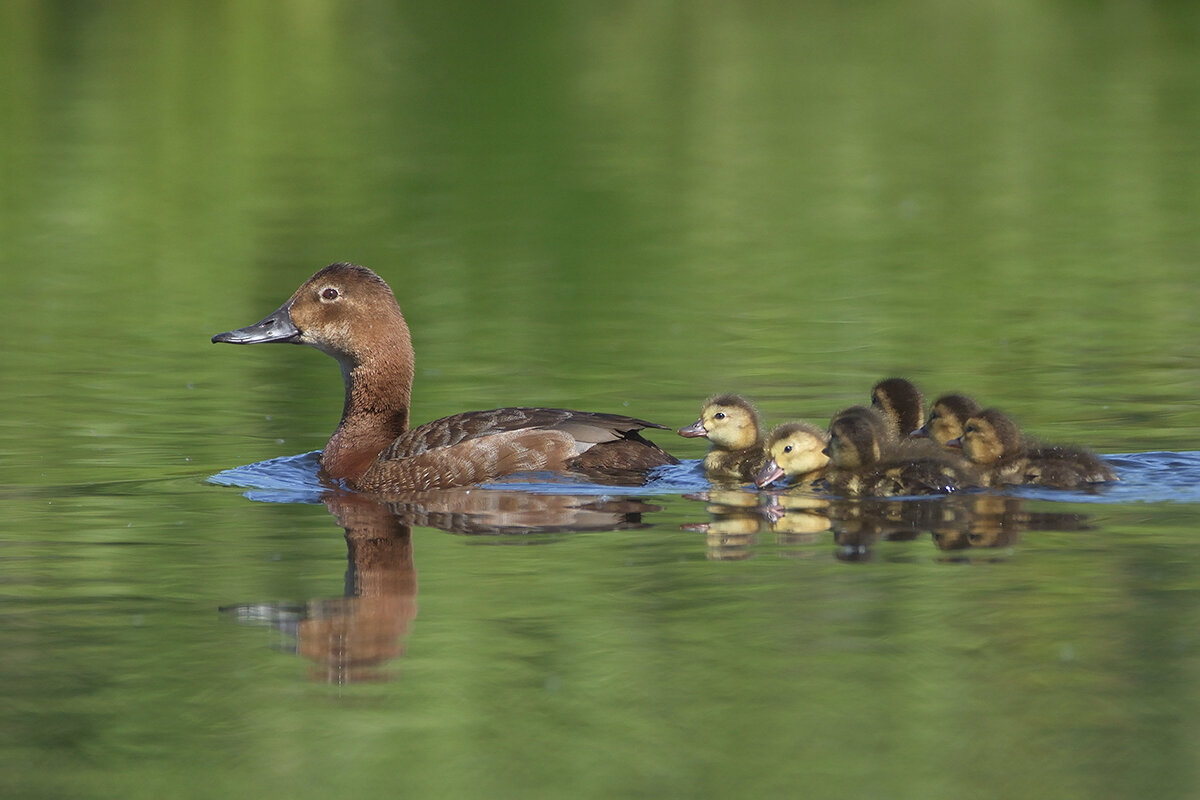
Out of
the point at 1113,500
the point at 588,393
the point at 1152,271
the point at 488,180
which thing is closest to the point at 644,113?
the point at 488,180

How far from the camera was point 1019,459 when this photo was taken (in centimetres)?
959

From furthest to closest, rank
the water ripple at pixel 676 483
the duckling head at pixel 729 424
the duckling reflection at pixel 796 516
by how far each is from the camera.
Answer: the duckling head at pixel 729 424, the water ripple at pixel 676 483, the duckling reflection at pixel 796 516

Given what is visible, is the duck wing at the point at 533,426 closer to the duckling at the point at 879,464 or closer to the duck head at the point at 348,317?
the duckling at the point at 879,464

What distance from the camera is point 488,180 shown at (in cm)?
2441

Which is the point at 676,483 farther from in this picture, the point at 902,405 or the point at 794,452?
the point at 902,405

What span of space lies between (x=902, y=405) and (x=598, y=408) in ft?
6.41

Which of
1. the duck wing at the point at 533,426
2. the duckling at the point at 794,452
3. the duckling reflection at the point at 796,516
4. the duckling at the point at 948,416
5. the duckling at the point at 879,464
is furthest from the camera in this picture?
the duckling at the point at 948,416

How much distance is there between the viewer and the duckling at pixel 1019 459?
9.39 meters

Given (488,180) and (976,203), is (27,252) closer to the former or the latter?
(488,180)

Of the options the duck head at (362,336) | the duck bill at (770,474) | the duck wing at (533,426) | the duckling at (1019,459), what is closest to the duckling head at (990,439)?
the duckling at (1019,459)

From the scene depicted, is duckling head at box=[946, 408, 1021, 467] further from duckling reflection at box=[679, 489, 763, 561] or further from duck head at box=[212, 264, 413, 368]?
duck head at box=[212, 264, 413, 368]

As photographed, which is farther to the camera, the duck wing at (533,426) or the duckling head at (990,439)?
the duck wing at (533,426)

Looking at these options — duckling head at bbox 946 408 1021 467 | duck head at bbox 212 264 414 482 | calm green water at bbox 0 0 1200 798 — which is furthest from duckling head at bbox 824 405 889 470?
duck head at bbox 212 264 414 482

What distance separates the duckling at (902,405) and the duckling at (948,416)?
0.34 metres
